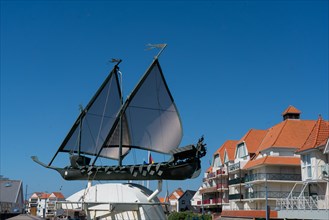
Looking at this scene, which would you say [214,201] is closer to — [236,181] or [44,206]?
[236,181]

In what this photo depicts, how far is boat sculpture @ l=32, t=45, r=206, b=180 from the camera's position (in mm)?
34500

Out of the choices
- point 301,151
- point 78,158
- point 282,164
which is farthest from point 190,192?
point 78,158

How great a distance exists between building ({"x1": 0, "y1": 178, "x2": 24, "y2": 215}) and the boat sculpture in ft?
112

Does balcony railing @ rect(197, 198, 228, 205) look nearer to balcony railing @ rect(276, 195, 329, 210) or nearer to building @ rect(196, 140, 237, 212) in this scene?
building @ rect(196, 140, 237, 212)

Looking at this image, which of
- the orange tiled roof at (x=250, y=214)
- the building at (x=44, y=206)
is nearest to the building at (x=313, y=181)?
the orange tiled roof at (x=250, y=214)

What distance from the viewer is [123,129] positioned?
134 ft

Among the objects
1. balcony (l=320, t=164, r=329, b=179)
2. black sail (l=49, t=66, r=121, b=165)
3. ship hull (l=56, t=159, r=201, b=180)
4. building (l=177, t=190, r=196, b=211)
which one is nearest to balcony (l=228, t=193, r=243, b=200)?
balcony (l=320, t=164, r=329, b=179)

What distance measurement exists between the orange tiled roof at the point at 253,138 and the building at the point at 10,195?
3765 centimetres

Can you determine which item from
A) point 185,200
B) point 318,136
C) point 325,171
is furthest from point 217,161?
point 185,200

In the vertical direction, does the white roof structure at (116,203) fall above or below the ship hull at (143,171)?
below

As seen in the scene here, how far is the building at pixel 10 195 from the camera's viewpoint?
72.1m

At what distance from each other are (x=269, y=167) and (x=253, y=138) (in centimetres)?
1075

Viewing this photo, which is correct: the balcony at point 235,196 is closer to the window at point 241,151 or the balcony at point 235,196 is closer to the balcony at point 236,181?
the balcony at point 236,181

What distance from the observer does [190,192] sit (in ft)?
396
